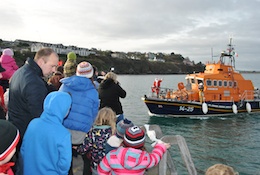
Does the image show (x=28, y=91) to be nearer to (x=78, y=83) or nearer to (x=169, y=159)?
(x=78, y=83)

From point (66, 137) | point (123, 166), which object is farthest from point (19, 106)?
point (123, 166)

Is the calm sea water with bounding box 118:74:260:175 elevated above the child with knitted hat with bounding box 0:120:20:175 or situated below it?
below

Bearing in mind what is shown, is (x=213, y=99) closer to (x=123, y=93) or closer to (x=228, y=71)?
(x=228, y=71)

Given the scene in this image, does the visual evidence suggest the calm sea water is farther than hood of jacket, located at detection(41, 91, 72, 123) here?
Yes

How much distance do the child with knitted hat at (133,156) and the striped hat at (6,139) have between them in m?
1.20

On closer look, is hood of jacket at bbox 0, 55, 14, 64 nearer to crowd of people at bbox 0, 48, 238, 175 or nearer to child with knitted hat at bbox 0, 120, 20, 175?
crowd of people at bbox 0, 48, 238, 175

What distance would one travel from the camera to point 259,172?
30.9 feet

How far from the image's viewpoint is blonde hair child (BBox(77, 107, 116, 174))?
140 inches

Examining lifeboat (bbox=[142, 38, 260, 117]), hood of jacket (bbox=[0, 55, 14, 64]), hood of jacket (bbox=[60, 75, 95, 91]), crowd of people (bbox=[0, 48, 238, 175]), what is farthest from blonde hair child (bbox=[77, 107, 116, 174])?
lifeboat (bbox=[142, 38, 260, 117])

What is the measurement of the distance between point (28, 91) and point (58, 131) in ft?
2.02

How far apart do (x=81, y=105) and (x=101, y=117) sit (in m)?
0.34

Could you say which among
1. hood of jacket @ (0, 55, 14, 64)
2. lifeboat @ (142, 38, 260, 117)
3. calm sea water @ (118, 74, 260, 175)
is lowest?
calm sea water @ (118, 74, 260, 175)

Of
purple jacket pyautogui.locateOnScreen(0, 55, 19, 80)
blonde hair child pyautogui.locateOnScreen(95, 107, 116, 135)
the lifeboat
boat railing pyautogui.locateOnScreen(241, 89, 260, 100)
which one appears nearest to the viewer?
blonde hair child pyautogui.locateOnScreen(95, 107, 116, 135)

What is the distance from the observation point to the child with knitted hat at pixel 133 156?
2.84 m
